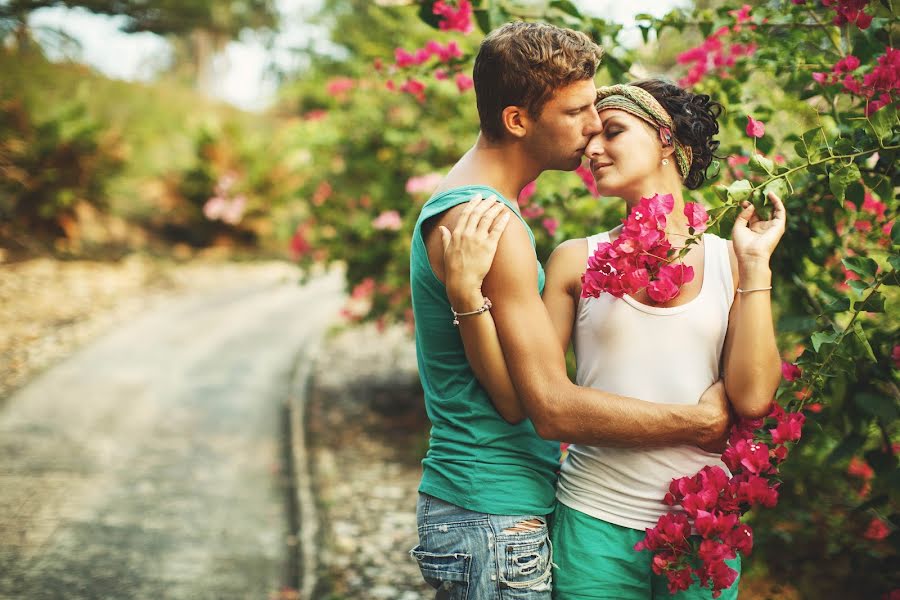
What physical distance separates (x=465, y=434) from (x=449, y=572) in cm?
32

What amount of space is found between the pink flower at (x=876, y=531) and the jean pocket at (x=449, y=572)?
1.98 m

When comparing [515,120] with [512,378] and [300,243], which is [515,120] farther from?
[300,243]


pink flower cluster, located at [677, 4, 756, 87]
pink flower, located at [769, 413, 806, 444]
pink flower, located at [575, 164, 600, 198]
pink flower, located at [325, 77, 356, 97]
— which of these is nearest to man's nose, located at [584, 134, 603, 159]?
pink flower, located at [769, 413, 806, 444]

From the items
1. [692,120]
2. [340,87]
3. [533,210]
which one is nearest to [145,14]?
[340,87]

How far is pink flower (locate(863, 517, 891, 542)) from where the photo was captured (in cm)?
306

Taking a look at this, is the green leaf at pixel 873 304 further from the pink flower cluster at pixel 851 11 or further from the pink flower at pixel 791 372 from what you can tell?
the pink flower cluster at pixel 851 11

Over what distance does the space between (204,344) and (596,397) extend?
993 centimetres

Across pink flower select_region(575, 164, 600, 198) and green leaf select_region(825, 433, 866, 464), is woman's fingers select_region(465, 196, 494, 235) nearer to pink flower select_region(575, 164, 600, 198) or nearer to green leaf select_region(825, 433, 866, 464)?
pink flower select_region(575, 164, 600, 198)

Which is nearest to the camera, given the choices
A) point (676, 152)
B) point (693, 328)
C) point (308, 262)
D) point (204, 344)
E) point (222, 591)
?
point (693, 328)

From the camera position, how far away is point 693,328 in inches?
74.3

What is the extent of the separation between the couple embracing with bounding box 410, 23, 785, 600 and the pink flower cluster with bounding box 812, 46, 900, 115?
48 centimetres

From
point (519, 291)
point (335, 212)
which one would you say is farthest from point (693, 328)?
point (335, 212)

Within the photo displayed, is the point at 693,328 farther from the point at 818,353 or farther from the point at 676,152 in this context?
the point at 676,152

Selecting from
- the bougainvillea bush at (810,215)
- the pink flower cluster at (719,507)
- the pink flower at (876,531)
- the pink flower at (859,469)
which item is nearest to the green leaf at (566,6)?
the bougainvillea bush at (810,215)
